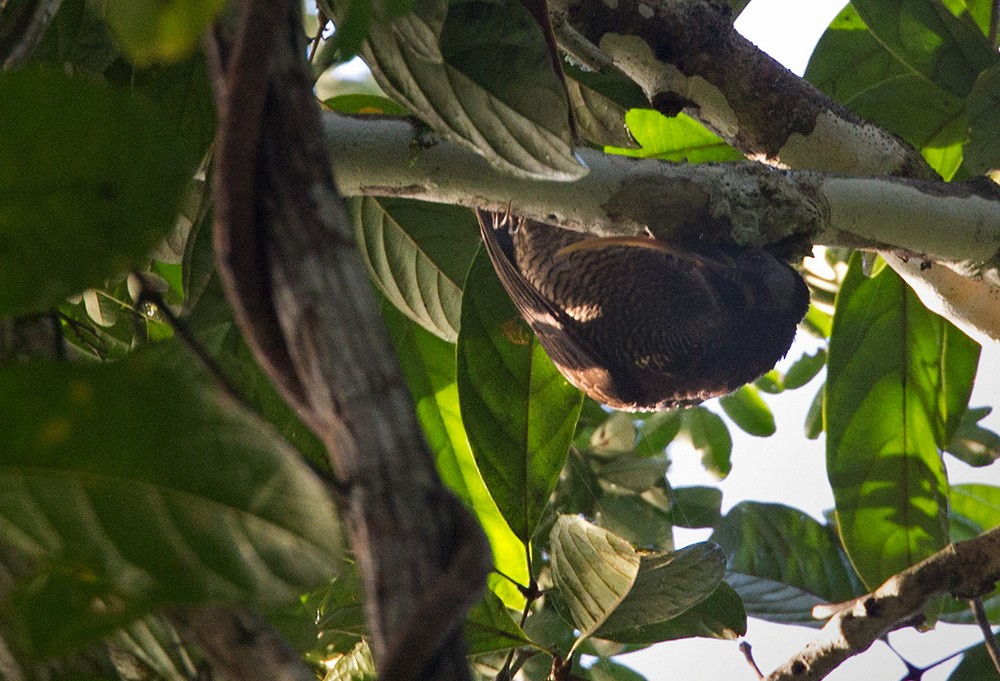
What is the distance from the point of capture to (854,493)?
1.40 meters

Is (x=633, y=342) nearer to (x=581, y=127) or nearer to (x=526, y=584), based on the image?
(x=581, y=127)

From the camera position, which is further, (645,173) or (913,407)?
(913,407)

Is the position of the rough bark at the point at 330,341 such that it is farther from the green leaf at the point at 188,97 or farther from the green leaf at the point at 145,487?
the green leaf at the point at 188,97

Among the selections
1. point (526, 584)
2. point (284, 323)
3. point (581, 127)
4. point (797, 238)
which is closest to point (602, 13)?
point (581, 127)

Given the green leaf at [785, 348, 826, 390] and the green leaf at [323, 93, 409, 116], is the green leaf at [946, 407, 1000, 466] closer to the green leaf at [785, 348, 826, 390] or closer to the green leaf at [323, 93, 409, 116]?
the green leaf at [785, 348, 826, 390]

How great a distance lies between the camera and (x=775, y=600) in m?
1.64

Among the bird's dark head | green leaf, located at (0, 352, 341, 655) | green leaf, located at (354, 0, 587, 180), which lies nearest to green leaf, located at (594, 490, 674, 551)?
the bird's dark head

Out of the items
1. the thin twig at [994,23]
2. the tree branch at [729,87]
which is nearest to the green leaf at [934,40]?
the thin twig at [994,23]

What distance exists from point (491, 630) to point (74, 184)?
76 centimetres

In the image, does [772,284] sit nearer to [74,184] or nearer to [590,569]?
[590,569]

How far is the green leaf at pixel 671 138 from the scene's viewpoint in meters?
1.37

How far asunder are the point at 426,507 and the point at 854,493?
1.23m

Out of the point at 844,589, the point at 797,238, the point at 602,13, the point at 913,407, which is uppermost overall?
the point at 602,13

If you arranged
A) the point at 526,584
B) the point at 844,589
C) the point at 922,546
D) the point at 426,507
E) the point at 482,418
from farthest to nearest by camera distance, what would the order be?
the point at 844,589 < the point at 922,546 < the point at 526,584 < the point at 482,418 < the point at 426,507
